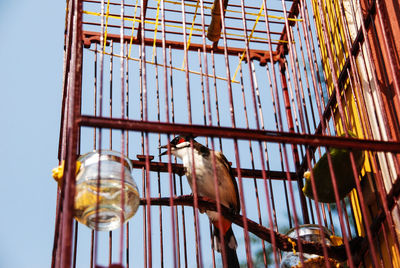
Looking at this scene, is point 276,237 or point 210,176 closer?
point 276,237

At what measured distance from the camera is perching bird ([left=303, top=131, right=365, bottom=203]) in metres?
3.46

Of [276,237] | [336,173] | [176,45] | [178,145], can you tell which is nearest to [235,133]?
[276,237]

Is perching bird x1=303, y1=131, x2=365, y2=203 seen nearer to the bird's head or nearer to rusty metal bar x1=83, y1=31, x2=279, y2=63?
the bird's head

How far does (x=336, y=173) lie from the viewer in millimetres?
3480

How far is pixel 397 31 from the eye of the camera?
3.62 metres

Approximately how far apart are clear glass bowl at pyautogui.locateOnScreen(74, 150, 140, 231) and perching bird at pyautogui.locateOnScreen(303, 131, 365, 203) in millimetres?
1271

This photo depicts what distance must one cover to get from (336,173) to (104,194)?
154 cm

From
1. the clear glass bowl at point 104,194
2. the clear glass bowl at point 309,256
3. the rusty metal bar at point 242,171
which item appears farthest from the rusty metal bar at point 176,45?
the clear glass bowl at point 104,194

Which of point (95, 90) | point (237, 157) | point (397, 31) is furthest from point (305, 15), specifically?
point (237, 157)

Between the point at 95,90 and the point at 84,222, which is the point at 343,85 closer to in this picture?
the point at 95,90

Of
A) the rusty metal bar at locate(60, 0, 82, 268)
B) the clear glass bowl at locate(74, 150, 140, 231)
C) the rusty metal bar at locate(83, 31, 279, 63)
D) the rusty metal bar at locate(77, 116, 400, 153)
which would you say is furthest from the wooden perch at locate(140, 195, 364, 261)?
the rusty metal bar at locate(83, 31, 279, 63)

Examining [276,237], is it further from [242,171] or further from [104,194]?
[242,171]

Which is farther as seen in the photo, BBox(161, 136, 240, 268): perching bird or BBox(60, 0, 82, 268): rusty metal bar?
BBox(161, 136, 240, 268): perching bird

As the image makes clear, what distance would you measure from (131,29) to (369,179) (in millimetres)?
2527
